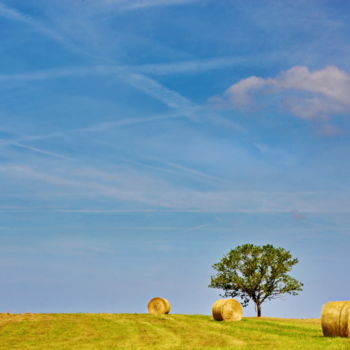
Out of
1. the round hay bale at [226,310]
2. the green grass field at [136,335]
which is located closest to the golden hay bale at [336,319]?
the green grass field at [136,335]

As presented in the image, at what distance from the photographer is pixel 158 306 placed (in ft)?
178

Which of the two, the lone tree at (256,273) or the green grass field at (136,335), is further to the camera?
the lone tree at (256,273)

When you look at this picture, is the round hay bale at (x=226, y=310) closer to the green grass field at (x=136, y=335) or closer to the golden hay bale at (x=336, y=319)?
the green grass field at (x=136, y=335)

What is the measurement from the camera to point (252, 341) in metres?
30.2

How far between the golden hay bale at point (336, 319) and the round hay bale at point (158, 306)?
24437 millimetres

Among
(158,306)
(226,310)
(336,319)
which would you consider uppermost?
(158,306)

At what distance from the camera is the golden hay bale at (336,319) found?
30814 millimetres

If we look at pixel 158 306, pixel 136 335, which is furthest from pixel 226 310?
pixel 136 335

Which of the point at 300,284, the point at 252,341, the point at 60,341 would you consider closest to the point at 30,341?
the point at 60,341

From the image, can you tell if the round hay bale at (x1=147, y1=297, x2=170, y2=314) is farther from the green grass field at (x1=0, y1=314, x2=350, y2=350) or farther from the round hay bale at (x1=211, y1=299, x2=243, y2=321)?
the green grass field at (x1=0, y1=314, x2=350, y2=350)

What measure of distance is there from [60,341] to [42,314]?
16423 millimetres

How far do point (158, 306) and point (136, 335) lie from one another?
21660 mm

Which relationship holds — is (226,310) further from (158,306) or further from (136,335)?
(136,335)

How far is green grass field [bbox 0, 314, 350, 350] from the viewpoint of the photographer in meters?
28.2
